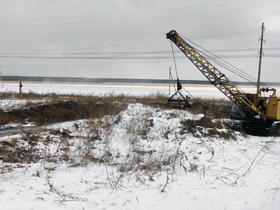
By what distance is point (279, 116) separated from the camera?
12859 mm

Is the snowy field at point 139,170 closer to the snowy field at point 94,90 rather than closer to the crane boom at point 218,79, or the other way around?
the crane boom at point 218,79

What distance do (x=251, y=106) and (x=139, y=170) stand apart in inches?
462

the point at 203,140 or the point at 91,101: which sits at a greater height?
the point at 91,101

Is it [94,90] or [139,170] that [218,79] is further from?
[94,90]

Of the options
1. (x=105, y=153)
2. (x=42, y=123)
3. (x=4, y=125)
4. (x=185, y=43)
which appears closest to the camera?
(x=105, y=153)

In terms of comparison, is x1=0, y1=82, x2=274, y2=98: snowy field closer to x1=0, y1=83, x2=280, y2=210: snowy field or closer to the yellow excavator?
the yellow excavator

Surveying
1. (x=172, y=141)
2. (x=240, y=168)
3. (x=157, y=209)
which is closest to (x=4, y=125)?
(x=172, y=141)

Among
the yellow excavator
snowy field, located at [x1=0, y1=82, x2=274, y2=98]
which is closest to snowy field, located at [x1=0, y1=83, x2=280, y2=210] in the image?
→ the yellow excavator

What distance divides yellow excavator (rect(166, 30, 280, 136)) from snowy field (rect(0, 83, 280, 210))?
2.22 m

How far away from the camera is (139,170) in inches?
249

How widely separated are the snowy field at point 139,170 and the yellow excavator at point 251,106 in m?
2.22

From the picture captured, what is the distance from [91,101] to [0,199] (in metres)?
15.4

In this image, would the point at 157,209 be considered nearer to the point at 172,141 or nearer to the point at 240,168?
the point at 240,168

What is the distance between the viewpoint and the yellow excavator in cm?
1312
